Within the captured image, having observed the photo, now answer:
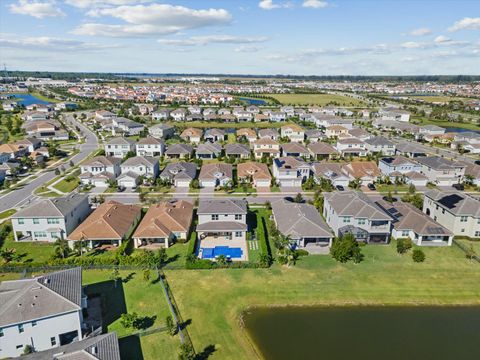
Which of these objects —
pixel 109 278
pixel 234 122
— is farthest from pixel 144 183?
pixel 234 122

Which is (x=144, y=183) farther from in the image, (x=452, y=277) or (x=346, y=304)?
(x=452, y=277)

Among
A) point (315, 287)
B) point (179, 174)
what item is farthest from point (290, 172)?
point (315, 287)

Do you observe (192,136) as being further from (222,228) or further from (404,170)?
(222,228)

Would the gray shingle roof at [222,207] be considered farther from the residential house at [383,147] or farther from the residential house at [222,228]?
the residential house at [383,147]

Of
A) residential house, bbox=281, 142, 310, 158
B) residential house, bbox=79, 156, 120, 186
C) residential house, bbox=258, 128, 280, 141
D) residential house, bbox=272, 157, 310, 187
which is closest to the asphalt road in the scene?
residential house, bbox=79, 156, 120, 186

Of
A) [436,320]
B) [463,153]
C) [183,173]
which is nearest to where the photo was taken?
[436,320]

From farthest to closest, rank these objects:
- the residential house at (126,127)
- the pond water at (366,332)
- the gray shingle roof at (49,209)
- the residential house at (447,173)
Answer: the residential house at (126,127) → the residential house at (447,173) → the gray shingle roof at (49,209) → the pond water at (366,332)

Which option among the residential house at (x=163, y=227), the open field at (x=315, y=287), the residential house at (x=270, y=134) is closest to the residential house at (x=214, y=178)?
the residential house at (x=163, y=227)
